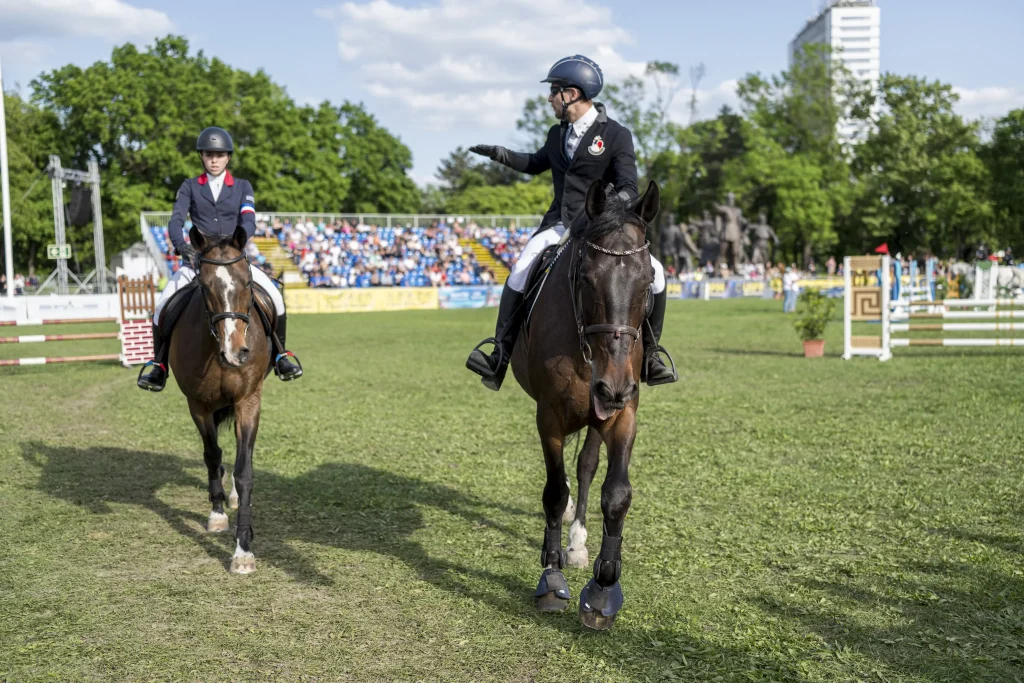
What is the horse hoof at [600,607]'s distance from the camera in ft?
16.2

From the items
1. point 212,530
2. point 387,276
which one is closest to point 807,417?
point 212,530

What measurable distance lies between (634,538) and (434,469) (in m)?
3.14

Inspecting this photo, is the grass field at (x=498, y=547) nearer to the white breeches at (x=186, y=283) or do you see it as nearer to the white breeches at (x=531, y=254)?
the white breeches at (x=186, y=283)

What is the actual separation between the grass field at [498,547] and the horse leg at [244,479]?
0.52 ft

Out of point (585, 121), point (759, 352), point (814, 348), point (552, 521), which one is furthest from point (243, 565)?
point (759, 352)

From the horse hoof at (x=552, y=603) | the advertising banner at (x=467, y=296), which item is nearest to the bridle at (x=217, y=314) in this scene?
the horse hoof at (x=552, y=603)

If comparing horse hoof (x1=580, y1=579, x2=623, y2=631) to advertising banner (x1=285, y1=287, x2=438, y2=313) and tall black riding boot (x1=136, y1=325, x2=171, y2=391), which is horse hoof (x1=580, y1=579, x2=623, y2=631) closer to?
tall black riding boot (x1=136, y1=325, x2=171, y2=391)

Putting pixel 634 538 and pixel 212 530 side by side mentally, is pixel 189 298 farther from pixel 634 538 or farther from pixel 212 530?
pixel 634 538

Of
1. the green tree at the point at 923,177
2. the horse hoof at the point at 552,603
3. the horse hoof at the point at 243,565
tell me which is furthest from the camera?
the green tree at the point at 923,177

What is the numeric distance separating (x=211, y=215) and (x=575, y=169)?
3.62 metres

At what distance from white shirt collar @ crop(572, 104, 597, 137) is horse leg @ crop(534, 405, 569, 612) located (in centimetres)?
196

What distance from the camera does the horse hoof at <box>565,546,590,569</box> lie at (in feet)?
20.3

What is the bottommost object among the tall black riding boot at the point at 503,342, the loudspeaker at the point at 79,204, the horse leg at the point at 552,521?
the horse leg at the point at 552,521

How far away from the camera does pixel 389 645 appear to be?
479cm
